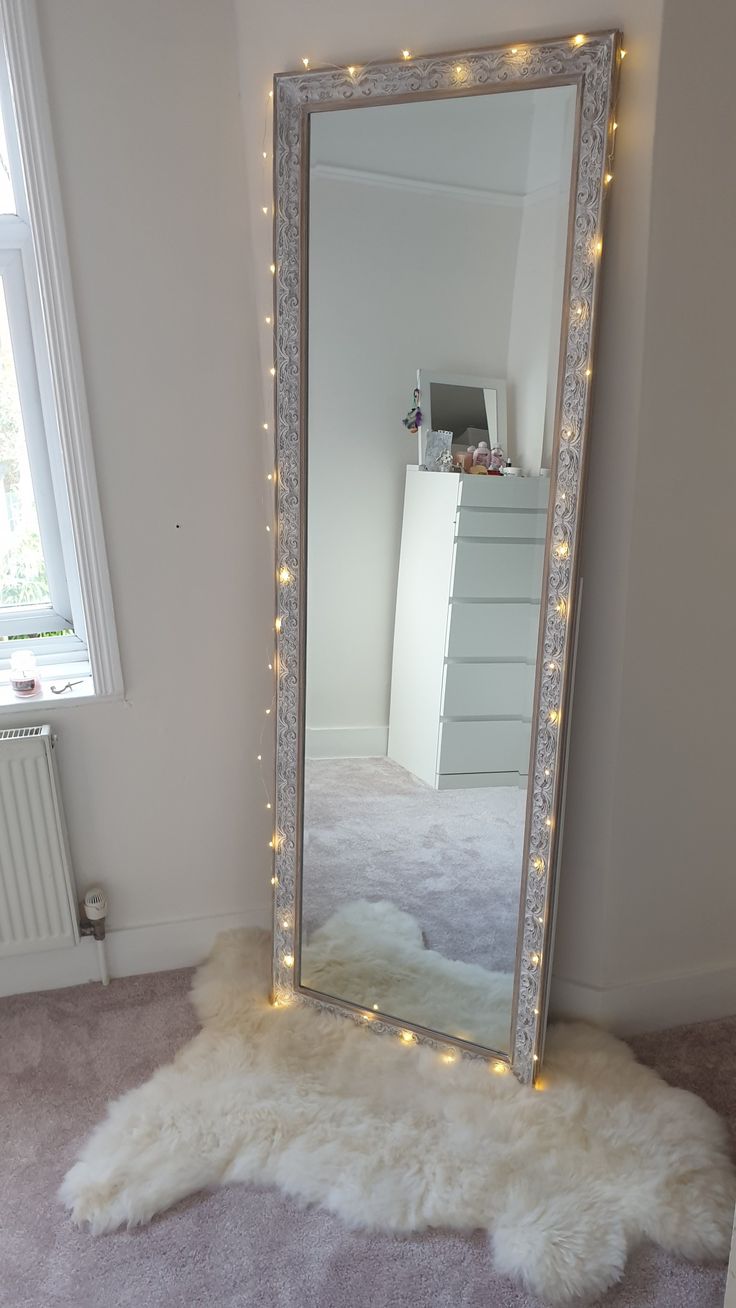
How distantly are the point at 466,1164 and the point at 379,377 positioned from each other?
1623mm

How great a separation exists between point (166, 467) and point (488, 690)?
0.96 meters

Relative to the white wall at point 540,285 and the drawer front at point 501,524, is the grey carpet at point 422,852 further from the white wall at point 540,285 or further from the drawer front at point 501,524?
the white wall at point 540,285

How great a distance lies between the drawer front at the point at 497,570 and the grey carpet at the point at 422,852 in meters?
0.44

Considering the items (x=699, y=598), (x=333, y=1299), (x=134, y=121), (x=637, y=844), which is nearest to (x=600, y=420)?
(x=699, y=598)

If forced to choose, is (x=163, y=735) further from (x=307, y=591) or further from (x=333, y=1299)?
(x=333, y=1299)

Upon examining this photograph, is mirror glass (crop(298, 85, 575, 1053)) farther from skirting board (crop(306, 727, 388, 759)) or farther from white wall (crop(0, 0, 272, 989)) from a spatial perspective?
white wall (crop(0, 0, 272, 989))

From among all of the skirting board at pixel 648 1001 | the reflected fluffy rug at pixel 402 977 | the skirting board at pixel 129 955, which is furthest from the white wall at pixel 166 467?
the skirting board at pixel 648 1001

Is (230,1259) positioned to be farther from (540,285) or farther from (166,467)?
(540,285)

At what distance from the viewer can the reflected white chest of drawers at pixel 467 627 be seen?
176 cm

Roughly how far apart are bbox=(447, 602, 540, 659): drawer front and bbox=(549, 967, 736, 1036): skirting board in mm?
912

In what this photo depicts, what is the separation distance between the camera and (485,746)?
1862mm

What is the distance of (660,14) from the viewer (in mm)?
1464

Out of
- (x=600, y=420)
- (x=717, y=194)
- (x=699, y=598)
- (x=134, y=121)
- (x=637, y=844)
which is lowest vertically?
(x=637, y=844)

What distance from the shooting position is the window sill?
2092 mm
